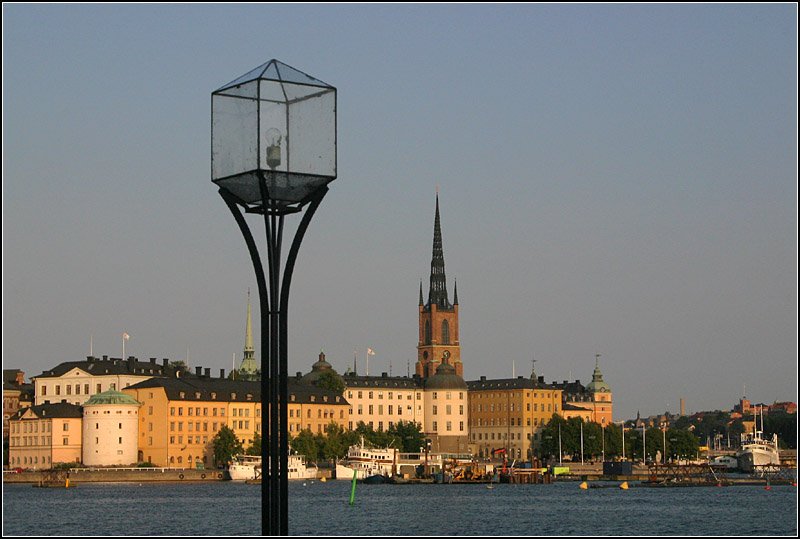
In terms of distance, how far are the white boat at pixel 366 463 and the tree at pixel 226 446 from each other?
31.5 ft

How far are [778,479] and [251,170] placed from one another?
117048mm

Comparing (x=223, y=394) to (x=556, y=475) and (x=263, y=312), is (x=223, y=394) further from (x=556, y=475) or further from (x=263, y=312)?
(x=263, y=312)

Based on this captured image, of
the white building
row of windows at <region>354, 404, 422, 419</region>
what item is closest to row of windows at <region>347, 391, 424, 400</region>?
row of windows at <region>354, 404, 422, 419</region>

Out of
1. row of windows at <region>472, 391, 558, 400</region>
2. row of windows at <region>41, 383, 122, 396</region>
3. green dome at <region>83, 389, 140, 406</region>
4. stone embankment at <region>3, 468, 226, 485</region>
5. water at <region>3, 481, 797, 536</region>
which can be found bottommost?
water at <region>3, 481, 797, 536</region>

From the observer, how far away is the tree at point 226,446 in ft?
438

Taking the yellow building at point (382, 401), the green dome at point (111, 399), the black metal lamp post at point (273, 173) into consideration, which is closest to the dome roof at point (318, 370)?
the yellow building at point (382, 401)

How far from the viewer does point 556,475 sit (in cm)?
13600

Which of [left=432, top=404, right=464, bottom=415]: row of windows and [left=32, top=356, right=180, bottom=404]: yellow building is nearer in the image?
[left=32, top=356, right=180, bottom=404]: yellow building

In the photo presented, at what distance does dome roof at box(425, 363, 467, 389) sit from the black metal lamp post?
155479 mm

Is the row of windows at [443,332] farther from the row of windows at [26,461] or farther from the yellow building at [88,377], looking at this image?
the row of windows at [26,461]

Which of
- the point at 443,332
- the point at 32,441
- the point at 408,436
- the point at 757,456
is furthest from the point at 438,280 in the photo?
the point at 32,441

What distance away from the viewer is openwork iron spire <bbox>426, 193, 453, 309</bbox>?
19200cm

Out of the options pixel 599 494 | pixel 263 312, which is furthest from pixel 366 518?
pixel 263 312

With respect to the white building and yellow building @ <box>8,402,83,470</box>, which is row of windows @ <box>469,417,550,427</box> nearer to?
the white building
